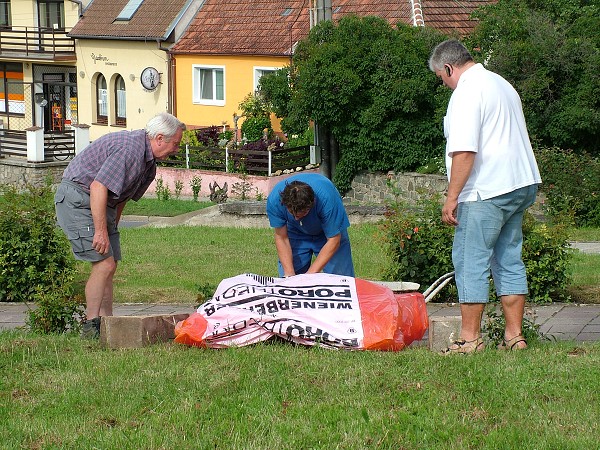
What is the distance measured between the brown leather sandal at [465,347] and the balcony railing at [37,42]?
35.4 meters

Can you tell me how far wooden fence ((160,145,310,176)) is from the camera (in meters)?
28.3

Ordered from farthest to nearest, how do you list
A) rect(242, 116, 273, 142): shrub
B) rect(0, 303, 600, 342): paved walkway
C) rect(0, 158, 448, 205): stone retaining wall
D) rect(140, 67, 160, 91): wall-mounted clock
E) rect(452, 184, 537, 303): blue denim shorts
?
rect(140, 67, 160, 91): wall-mounted clock, rect(242, 116, 273, 142): shrub, rect(0, 158, 448, 205): stone retaining wall, rect(0, 303, 600, 342): paved walkway, rect(452, 184, 537, 303): blue denim shorts

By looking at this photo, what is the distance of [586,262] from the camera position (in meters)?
12.0

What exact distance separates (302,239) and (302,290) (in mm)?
1544

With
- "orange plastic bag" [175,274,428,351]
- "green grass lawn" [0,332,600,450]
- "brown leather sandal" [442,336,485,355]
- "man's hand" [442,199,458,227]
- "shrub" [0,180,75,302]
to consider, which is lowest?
"green grass lawn" [0,332,600,450]

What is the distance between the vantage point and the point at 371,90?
81.7 feet

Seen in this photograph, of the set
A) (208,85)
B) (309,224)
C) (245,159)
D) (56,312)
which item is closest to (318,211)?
(309,224)

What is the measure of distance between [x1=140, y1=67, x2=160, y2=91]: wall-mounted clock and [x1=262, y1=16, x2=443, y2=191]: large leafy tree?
35.8ft

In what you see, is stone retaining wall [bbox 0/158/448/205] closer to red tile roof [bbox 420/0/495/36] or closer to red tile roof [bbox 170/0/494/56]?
red tile roof [bbox 170/0/494/56]

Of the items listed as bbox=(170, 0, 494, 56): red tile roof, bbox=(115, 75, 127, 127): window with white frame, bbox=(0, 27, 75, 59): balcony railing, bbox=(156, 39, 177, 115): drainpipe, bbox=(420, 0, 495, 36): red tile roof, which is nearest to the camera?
bbox=(420, 0, 495, 36): red tile roof

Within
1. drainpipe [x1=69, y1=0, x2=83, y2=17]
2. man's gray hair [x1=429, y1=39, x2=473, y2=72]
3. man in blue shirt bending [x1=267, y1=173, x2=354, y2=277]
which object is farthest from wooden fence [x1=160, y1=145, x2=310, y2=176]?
man's gray hair [x1=429, y1=39, x2=473, y2=72]

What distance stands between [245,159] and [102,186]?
72.5 feet

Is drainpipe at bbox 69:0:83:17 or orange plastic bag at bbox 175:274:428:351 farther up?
drainpipe at bbox 69:0:83:17

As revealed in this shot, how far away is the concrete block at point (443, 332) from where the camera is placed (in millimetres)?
5988
